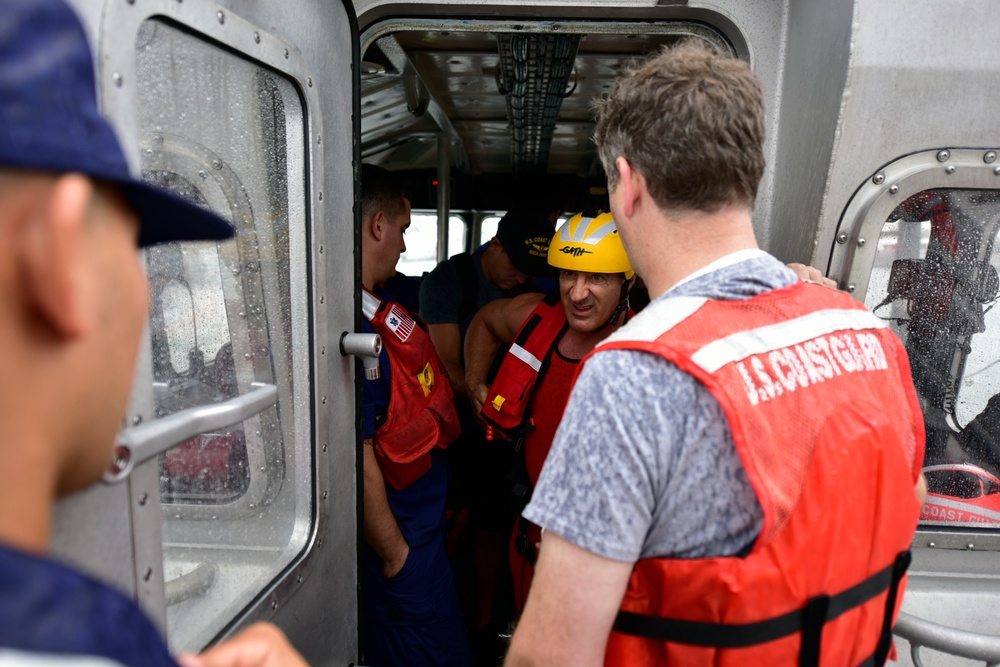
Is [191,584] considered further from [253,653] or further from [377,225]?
[377,225]

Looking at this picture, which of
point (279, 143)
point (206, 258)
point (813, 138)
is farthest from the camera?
point (813, 138)

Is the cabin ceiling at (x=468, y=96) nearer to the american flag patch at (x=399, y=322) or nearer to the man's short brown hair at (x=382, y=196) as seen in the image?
the man's short brown hair at (x=382, y=196)

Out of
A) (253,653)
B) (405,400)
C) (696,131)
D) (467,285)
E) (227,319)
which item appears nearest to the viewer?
(253,653)

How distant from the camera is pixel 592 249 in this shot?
8.53 ft

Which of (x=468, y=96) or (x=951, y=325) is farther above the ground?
(x=468, y=96)

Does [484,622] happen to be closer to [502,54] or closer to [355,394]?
[355,394]

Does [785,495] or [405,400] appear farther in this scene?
[405,400]

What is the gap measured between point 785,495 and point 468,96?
3.90 metres

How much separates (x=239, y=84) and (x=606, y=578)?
44.7 inches

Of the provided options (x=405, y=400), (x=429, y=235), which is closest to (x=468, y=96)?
(x=405, y=400)

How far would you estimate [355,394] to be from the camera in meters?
1.95

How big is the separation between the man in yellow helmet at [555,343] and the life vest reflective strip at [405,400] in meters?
0.33

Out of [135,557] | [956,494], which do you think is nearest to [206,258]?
[135,557]

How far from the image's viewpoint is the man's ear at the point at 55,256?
0.46 metres
